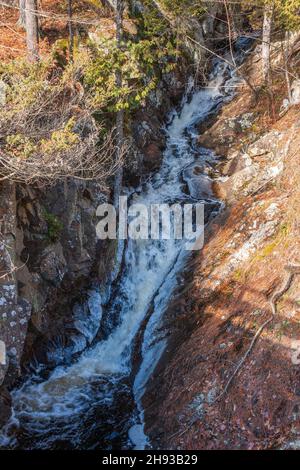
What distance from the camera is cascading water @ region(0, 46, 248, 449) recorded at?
25.4ft

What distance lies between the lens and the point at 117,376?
9406 millimetres

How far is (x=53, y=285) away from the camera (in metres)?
9.39

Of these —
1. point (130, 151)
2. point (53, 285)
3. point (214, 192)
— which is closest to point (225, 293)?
point (53, 285)

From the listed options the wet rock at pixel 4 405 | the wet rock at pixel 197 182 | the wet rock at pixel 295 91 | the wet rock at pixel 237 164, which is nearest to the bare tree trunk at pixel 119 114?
the wet rock at pixel 197 182

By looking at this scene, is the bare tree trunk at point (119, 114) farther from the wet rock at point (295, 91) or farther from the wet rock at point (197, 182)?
the wet rock at point (295, 91)

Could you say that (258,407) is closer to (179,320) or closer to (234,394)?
(234,394)

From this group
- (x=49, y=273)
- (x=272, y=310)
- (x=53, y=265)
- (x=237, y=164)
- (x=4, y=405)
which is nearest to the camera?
(x=272, y=310)

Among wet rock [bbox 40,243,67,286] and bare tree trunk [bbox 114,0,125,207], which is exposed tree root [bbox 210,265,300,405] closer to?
wet rock [bbox 40,243,67,286]

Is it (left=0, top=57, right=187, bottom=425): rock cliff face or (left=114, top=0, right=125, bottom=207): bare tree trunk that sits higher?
(left=114, top=0, right=125, bottom=207): bare tree trunk

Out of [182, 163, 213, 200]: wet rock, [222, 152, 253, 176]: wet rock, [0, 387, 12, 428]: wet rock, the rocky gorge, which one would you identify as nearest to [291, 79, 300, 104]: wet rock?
the rocky gorge

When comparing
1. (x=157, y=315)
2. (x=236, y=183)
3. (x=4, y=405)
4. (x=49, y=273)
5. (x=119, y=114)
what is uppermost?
(x=119, y=114)

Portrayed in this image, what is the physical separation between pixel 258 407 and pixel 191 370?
170cm

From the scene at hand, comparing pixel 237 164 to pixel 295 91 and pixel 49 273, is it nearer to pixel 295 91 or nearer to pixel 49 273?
pixel 295 91

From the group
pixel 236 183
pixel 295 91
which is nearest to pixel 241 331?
pixel 236 183
